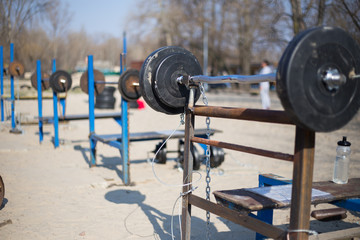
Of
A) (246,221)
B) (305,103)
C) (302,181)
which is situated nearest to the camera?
(305,103)

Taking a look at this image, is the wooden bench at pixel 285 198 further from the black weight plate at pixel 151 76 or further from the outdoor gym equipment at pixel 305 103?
the black weight plate at pixel 151 76

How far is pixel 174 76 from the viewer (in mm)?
2562

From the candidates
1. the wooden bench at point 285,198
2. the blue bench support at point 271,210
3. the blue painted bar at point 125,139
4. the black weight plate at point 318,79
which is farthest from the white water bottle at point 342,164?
the blue painted bar at point 125,139

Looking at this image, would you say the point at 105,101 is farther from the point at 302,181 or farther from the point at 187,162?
the point at 302,181

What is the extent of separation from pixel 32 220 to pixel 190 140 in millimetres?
2292

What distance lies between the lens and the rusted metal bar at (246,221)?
1.90m

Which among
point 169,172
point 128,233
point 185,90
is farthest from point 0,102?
point 185,90

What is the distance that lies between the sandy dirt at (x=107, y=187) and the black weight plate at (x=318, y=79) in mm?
2077

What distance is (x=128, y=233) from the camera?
137 inches

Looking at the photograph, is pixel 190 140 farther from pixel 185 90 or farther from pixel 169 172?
pixel 169 172

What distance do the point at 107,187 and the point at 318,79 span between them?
4095mm

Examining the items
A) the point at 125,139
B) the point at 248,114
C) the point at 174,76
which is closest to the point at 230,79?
the point at 248,114

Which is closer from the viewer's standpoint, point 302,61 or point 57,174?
point 302,61

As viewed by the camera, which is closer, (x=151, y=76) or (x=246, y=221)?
(x=246, y=221)
